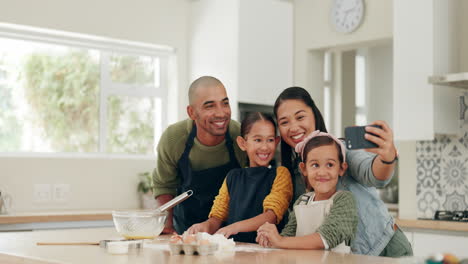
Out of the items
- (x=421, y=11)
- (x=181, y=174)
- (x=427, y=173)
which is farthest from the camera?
(x=427, y=173)

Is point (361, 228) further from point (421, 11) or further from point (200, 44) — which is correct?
point (200, 44)

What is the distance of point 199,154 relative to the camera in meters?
2.46

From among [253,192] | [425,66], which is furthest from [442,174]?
[253,192]

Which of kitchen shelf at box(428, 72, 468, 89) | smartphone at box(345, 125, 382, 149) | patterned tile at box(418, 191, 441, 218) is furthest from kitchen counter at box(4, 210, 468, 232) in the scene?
smartphone at box(345, 125, 382, 149)

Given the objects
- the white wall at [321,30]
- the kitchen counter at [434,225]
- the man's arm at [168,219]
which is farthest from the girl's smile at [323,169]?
the white wall at [321,30]

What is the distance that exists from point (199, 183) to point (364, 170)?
2.39ft

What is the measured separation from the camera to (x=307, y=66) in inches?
206

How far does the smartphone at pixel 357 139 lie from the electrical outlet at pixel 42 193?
307 cm

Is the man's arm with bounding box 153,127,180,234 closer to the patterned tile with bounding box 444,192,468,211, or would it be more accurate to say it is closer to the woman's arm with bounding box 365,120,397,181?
the woman's arm with bounding box 365,120,397,181

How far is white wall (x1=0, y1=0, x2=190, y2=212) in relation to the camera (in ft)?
14.4

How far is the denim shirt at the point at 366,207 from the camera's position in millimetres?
1939

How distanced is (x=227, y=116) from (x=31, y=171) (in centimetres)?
250

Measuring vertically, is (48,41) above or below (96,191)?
above

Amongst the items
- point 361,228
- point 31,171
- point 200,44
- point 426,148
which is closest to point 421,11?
point 426,148
